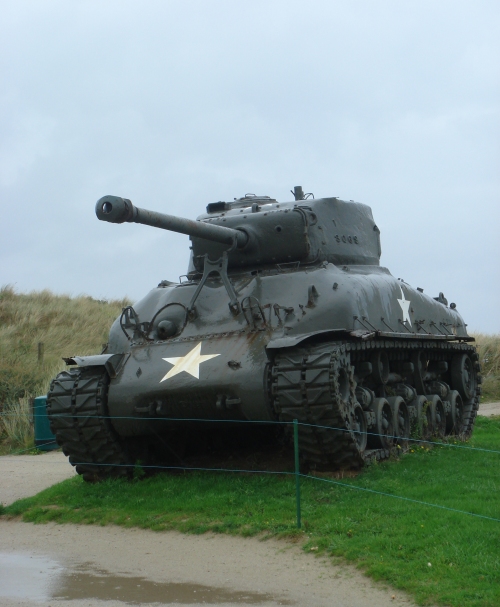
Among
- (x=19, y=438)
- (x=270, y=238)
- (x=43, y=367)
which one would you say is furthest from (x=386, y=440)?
(x=43, y=367)

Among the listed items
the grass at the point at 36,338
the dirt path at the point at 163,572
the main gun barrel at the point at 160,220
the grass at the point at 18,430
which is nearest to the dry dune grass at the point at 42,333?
the grass at the point at 36,338

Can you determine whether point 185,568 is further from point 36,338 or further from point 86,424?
point 36,338

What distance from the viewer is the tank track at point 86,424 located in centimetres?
1099

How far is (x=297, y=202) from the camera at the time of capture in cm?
1293

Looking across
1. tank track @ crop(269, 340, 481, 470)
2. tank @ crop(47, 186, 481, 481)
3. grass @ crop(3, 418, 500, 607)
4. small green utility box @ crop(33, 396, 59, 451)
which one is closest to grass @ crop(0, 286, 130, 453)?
small green utility box @ crop(33, 396, 59, 451)

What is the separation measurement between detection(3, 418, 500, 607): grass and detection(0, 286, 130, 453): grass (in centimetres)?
843

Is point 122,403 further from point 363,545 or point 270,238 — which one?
point 363,545

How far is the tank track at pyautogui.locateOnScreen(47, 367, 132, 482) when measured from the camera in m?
11.0

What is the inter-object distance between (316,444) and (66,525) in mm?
2700

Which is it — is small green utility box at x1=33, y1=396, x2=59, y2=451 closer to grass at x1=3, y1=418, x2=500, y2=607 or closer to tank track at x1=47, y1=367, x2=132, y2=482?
grass at x1=3, y1=418, x2=500, y2=607

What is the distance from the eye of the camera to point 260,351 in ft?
34.3

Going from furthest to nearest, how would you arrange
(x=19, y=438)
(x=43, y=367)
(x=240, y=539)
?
(x=43, y=367)
(x=19, y=438)
(x=240, y=539)

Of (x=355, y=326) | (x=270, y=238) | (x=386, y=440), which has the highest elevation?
(x=270, y=238)

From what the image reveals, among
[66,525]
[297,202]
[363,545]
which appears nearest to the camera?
[363,545]
